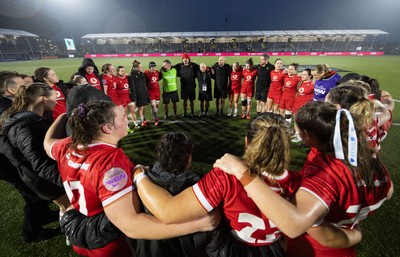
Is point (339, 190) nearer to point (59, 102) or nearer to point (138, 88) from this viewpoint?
point (59, 102)

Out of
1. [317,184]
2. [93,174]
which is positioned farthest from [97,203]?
[317,184]

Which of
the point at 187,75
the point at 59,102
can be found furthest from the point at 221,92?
the point at 59,102

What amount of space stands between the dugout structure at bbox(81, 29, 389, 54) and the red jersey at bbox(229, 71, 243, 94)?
45.7 meters

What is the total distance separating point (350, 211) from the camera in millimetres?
1378

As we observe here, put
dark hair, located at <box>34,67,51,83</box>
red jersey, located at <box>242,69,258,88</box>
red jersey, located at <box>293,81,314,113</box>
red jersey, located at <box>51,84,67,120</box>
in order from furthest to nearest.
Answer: red jersey, located at <box>242,69,258,88</box>, red jersey, located at <box>293,81,314,113</box>, red jersey, located at <box>51,84,67,120</box>, dark hair, located at <box>34,67,51,83</box>

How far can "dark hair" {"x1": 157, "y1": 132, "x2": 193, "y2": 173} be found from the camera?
5.08ft

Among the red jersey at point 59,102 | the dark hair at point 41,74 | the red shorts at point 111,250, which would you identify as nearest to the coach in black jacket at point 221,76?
the red jersey at point 59,102

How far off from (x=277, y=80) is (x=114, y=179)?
23.3ft

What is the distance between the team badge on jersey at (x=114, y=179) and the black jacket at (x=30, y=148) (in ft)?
4.38

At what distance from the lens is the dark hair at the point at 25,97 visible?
241cm

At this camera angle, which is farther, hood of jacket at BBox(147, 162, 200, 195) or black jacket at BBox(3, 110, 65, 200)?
black jacket at BBox(3, 110, 65, 200)

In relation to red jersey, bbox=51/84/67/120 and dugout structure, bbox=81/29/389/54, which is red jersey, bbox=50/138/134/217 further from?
dugout structure, bbox=81/29/389/54

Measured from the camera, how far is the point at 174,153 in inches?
61.1

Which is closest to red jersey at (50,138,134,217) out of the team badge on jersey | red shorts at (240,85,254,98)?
the team badge on jersey
